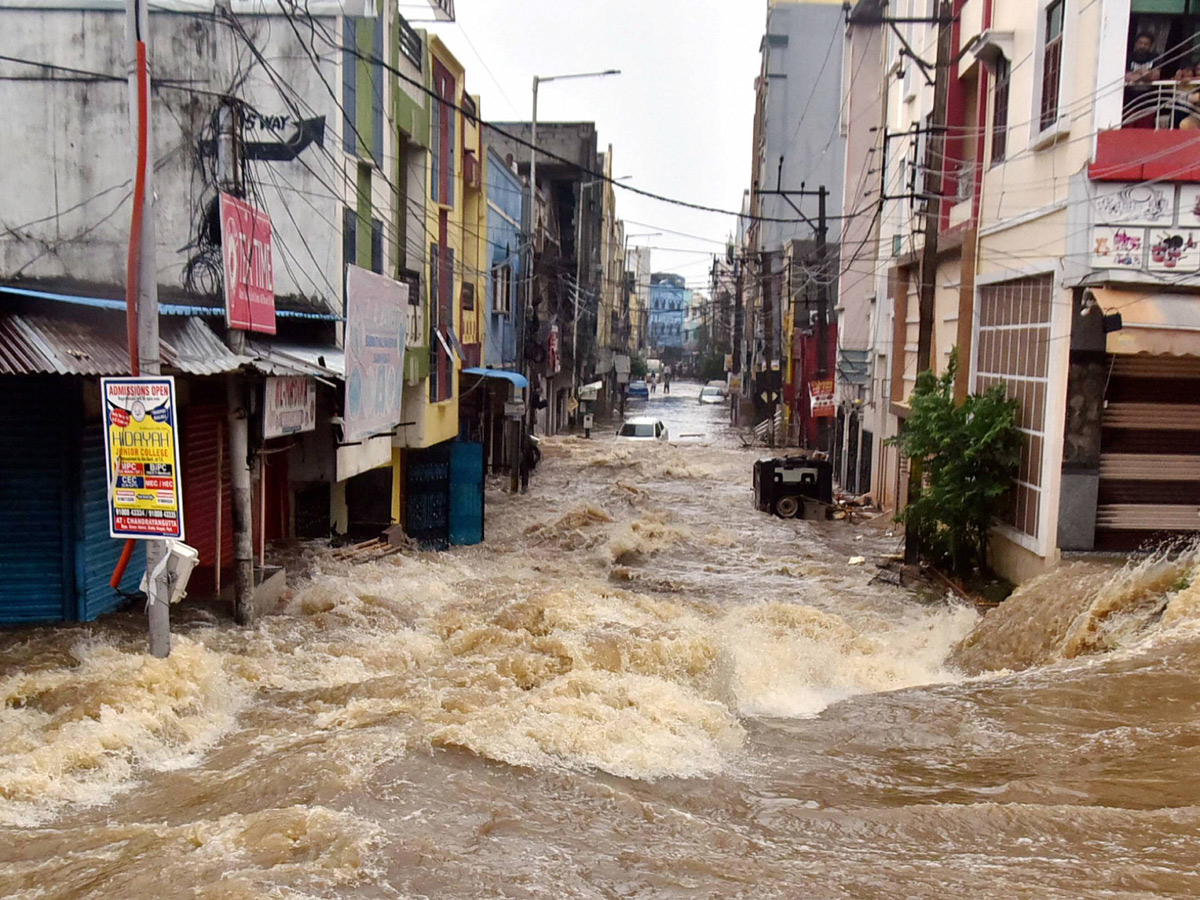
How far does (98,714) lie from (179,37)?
398 inches

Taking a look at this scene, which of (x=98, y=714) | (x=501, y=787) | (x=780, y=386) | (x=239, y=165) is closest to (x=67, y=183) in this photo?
(x=239, y=165)

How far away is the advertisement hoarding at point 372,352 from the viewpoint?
13508 millimetres

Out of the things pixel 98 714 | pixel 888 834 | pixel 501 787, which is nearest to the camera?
pixel 888 834

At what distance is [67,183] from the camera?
14.2 metres

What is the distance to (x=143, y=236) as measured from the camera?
25.9 ft

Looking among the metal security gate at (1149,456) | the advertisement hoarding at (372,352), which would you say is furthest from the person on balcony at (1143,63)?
the advertisement hoarding at (372,352)

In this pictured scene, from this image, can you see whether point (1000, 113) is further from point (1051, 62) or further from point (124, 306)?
point (124, 306)

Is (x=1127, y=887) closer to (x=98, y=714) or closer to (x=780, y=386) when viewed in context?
(x=98, y=714)

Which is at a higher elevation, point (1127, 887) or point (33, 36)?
point (33, 36)

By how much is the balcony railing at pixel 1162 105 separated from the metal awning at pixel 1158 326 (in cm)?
215

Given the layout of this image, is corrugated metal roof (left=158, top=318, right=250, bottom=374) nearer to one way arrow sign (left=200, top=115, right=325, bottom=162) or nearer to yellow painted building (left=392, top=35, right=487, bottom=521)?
one way arrow sign (left=200, top=115, right=325, bottom=162)

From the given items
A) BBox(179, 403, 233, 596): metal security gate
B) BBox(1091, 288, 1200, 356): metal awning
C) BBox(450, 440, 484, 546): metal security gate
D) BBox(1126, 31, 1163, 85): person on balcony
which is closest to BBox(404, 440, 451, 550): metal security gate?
BBox(450, 440, 484, 546): metal security gate

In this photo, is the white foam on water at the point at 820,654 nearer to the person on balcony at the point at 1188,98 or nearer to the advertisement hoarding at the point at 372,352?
the advertisement hoarding at the point at 372,352

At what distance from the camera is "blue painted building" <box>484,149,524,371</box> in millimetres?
27491
